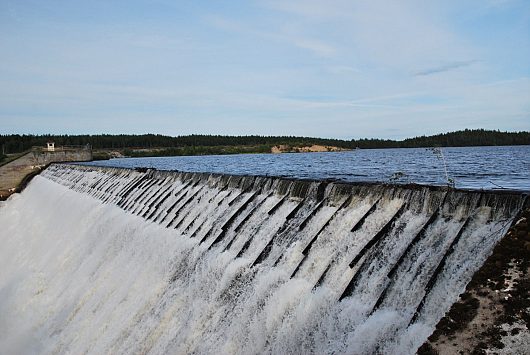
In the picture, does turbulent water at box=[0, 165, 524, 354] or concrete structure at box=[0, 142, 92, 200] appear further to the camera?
concrete structure at box=[0, 142, 92, 200]

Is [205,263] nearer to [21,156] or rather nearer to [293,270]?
[293,270]

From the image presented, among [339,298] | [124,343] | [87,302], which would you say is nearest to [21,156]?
[87,302]

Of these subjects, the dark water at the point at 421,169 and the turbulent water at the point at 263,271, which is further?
the dark water at the point at 421,169

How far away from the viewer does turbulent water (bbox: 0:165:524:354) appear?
695cm

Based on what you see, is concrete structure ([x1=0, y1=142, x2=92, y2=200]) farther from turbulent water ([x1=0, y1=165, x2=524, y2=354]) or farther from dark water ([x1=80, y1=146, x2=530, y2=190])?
turbulent water ([x1=0, y1=165, x2=524, y2=354])

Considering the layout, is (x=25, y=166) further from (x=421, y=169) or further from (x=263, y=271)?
(x=263, y=271)

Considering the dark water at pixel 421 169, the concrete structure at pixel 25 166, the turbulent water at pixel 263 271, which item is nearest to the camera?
the turbulent water at pixel 263 271

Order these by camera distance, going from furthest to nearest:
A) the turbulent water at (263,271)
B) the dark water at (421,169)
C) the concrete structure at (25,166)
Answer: the concrete structure at (25,166), the dark water at (421,169), the turbulent water at (263,271)

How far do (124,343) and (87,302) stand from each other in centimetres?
396

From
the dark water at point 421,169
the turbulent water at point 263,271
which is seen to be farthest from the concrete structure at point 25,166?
the turbulent water at point 263,271

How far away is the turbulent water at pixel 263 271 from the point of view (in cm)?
695

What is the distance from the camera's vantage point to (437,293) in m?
6.47

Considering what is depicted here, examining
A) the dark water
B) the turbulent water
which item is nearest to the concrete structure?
the dark water

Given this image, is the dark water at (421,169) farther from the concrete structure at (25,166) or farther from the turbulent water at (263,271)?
the concrete structure at (25,166)
